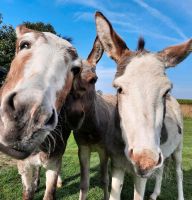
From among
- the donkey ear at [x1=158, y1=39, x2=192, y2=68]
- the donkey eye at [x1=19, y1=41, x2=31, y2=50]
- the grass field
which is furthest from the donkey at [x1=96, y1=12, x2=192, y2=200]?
the grass field

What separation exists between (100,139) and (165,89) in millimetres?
1927

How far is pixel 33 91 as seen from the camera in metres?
2.69

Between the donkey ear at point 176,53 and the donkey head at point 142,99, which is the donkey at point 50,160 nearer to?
the donkey head at point 142,99

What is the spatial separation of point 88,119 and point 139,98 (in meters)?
1.78

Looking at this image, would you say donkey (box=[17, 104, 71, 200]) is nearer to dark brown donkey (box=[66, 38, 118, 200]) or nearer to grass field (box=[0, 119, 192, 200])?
dark brown donkey (box=[66, 38, 118, 200])

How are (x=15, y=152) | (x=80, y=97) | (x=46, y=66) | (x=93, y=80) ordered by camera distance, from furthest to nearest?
1. (x=93, y=80)
2. (x=80, y=97)
3. (x=46, y=66)
4. (x=15, y=152)

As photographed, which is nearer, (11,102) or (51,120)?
(11,102)

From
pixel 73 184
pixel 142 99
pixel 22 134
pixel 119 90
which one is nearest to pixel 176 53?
pixel 119 90

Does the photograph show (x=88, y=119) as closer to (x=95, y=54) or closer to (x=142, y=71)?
(x=95, y=54)

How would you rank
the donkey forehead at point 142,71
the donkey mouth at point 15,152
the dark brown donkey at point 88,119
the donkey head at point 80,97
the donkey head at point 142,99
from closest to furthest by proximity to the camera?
the donkey mouth at point 15,152
the donkey head at point 142,99
the donkey forehead at point 142,71
the donkey head at point 80,97
the dark brown donkey at point 88,119

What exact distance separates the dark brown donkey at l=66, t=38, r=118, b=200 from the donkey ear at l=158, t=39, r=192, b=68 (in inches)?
37.4

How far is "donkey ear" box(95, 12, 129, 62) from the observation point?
4199mm

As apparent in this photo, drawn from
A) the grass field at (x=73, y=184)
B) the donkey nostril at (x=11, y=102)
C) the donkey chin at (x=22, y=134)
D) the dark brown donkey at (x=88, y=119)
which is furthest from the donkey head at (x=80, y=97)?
the grass field at (x=73, y=184)

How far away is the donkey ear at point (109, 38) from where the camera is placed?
4199 millimetres
